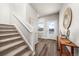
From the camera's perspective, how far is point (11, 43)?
1.59 m

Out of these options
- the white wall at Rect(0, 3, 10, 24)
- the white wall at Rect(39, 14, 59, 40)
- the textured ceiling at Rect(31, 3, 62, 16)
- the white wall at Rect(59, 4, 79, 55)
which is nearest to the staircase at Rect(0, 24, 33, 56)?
the white wall at Rect(0, 3, 10, 24)

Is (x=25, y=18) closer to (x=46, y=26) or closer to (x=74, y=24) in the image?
(x=46, y=26)

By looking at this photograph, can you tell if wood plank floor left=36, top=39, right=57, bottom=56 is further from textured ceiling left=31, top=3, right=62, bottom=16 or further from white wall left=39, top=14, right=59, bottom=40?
textured ceiling left=31, top=3, right=62, bottom=16

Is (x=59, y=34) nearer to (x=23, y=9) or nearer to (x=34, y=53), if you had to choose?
(x=34, y=53)

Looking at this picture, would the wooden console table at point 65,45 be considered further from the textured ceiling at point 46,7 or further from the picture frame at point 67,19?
the textured ceiling at point 46,7

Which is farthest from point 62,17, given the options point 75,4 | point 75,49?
point 75,49

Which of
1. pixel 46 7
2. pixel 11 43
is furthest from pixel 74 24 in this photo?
pixel 11 43

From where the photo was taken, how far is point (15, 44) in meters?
1.61

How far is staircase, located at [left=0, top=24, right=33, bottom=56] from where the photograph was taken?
1.55 metres

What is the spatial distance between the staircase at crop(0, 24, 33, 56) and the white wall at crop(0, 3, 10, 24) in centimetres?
7

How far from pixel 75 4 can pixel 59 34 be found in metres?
0.52

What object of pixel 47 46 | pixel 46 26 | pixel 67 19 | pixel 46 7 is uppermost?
pixel 46 7

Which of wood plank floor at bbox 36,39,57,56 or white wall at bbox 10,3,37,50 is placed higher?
white wall at bbox 10,3,37,50

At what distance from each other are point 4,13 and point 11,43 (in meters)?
0.46
